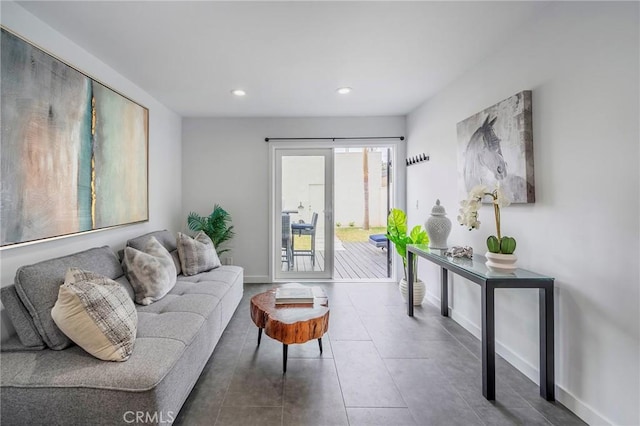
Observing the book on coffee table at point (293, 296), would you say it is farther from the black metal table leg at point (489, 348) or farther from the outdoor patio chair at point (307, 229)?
the outdoor patio chair at point (307, 229)

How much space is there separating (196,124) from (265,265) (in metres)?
2.35

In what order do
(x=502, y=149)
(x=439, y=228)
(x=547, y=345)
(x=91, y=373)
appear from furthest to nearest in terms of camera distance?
(x=439, y=228) → (x=502, y=149) → (x=547, y=345) → (x=91, y=373)

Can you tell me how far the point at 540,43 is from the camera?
1.78 metres

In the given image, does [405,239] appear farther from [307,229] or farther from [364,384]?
[364,384]

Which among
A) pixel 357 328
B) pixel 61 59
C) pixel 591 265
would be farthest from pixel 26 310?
pixel 591 265

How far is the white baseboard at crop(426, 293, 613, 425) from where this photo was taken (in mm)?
1478

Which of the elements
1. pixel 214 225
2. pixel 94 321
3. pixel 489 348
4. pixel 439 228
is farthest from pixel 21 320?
pixel 439 228

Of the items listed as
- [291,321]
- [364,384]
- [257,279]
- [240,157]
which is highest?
[240,157]

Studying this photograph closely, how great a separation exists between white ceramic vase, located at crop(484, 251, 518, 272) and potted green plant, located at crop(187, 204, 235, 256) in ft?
10.3

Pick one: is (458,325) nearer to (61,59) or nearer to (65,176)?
(65,176)

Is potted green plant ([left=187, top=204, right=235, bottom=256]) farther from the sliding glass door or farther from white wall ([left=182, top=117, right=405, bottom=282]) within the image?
the sliding glass door

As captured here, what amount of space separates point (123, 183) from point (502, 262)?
131 inches

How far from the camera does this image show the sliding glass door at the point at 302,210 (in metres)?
4.10

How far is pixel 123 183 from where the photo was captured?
260 centimetres
